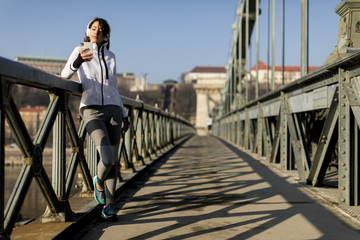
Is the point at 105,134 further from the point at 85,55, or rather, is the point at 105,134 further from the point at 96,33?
the point at 96,33

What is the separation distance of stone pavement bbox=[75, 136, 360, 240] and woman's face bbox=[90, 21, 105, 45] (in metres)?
1.27

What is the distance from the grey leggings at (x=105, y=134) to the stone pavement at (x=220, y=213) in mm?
315

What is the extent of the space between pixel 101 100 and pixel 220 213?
4.06 ft

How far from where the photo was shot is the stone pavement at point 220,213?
8.67 ft

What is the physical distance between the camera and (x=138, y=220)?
304 centimetres

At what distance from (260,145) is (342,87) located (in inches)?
221

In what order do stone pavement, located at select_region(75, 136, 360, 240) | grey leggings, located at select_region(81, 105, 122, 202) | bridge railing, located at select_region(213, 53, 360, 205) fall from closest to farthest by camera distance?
stone pavement, located at select_region(75, 136, 360, 240) → grey leggings, located at select_region(81, 105, 122, 202) → bridge railing, located at select_region(213, 53, 360, 205)

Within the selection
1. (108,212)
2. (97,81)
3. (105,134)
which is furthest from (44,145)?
(108,212)

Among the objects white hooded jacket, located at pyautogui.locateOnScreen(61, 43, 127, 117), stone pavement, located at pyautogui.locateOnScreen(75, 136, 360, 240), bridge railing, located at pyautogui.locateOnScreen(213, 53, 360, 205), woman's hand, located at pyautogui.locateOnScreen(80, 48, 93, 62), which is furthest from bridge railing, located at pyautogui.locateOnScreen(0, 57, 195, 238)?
bridge railing, located at pyautogui.locateOnScreen(213, 53, 360, 205)

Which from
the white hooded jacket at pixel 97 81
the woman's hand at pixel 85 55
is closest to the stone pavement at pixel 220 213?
the white hooded jacket at pixel 97 81

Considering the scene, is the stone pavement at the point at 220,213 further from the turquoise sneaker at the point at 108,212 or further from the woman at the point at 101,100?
the woman at the point at 101,100

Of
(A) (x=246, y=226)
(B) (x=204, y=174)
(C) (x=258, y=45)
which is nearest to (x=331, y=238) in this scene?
(A) (x=246, y=226)

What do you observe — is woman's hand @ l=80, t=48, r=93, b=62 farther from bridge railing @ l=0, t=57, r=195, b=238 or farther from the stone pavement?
the stone pavement

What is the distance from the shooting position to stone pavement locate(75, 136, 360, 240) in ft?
8.67
